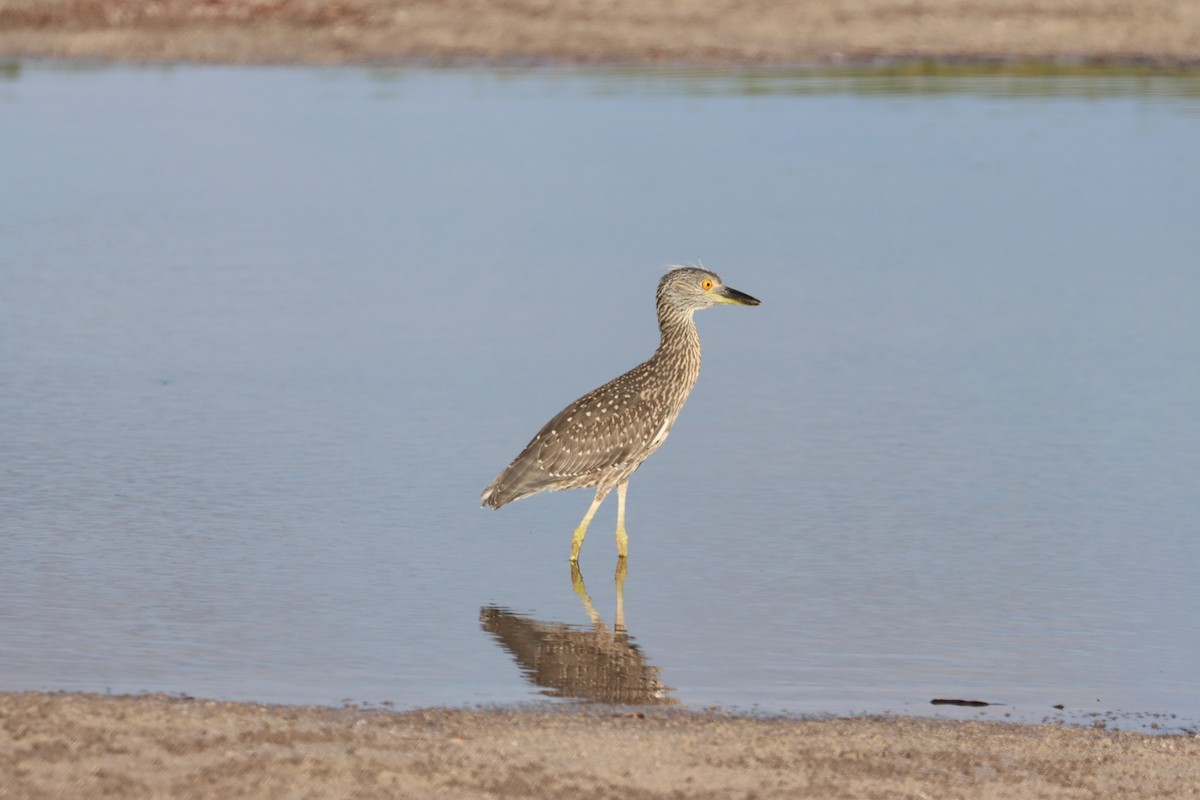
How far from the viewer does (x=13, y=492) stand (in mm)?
11922

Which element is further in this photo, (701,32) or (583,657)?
(701,32)

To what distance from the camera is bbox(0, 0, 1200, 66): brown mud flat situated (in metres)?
33.2

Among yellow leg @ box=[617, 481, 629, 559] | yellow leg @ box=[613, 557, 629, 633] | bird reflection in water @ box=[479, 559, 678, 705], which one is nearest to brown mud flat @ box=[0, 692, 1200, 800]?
bird reflection in water @ box=[479, 559, 678, 705]

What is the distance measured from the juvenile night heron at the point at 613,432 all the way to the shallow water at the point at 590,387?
352 millimetres

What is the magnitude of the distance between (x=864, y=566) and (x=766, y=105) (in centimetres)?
1979

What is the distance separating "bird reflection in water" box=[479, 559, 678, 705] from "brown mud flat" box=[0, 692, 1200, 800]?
0.59 m

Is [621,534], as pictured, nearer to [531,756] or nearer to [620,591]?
[620,591]

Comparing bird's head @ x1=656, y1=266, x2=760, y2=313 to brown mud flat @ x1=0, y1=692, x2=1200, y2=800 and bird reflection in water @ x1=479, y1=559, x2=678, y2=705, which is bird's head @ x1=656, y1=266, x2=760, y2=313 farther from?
brown mud flat @ x1=0, y1=692, x2=1200, y2=800

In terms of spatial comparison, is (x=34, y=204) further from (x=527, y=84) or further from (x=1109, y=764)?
(x=1109, y=764)

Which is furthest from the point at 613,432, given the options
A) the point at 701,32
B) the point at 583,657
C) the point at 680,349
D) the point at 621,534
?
the point at 701,32

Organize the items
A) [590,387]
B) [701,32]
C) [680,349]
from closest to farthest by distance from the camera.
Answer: [680,349] → [590,387] → [701,32]

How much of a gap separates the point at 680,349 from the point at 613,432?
0.74 m

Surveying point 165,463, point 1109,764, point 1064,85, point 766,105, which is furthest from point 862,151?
point 1109,764

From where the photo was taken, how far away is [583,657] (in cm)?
936
